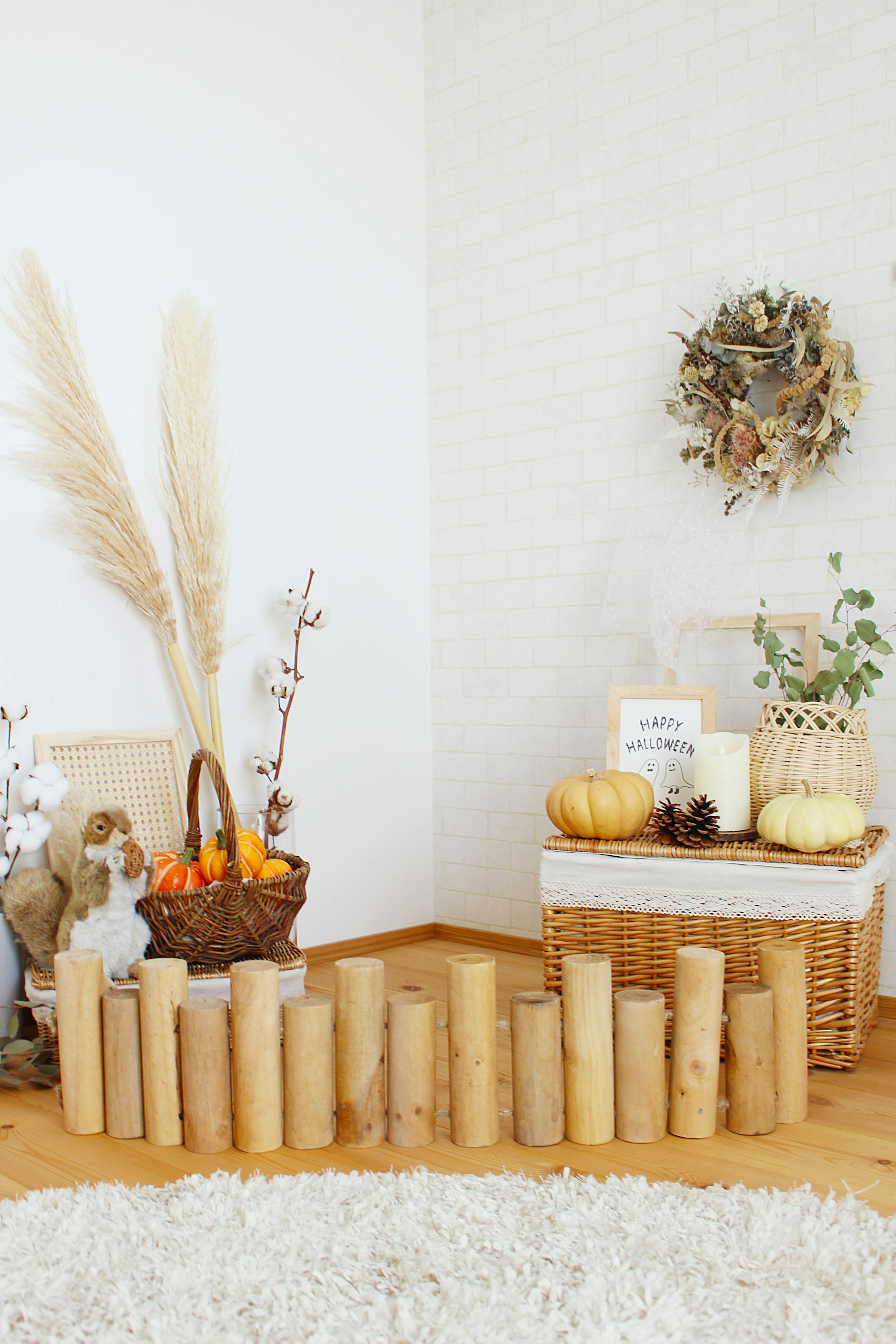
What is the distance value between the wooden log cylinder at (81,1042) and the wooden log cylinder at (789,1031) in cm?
117

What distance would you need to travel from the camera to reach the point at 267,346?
3.34 m

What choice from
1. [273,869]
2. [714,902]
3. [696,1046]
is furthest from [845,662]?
[273,869]

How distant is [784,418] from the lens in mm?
2787

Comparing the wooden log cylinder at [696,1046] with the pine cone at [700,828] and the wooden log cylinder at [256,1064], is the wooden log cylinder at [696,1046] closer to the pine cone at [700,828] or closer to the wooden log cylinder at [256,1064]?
the pine cone at [700,828]

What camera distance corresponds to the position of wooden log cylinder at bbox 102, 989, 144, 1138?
1.98 m

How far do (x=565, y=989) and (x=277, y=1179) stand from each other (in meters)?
0.55

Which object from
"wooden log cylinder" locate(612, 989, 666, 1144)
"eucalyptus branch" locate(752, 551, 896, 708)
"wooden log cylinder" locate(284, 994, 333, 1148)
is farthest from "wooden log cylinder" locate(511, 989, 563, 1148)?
"eucalyptus branch" locate(752, 551, 896, 708)

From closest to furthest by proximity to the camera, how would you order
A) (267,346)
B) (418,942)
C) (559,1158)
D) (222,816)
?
(559,1158) < (222,816) < (267,346) < (418,942)

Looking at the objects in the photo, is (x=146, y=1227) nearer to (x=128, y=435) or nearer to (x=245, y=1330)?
(x=245, y=1330)

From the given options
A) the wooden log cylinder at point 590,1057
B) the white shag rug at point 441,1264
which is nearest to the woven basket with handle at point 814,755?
the wooden log cylinder at point 590,1057

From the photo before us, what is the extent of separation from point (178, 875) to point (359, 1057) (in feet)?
2.59

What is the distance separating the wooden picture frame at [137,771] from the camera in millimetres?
2828

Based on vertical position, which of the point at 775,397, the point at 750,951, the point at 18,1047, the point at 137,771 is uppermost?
the point at 775,397

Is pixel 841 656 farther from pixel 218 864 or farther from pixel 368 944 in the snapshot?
pixel 368 944
